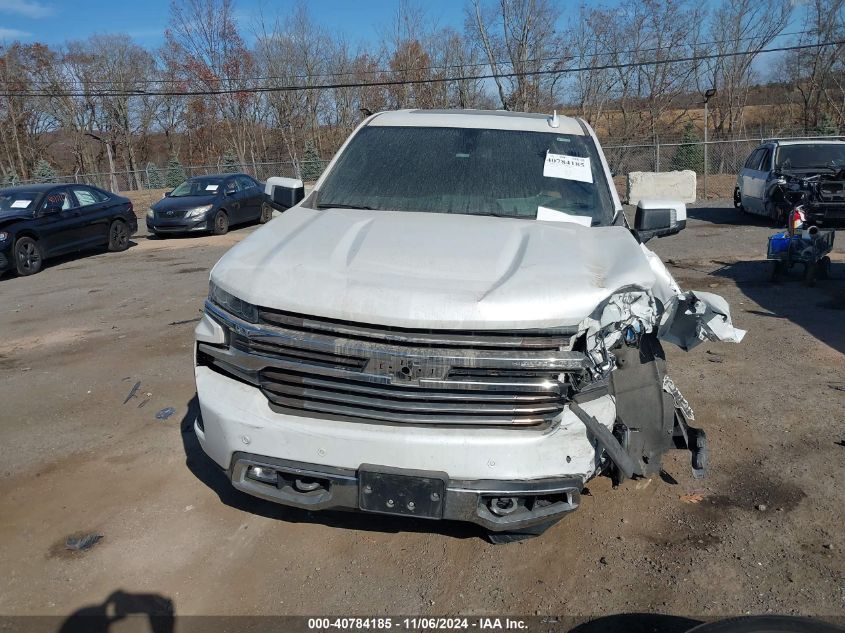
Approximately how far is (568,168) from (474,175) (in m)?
0.59

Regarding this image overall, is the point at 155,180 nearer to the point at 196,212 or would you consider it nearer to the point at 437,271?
the point at 196,212

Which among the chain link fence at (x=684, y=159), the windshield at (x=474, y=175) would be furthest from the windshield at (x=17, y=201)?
the chain link fence at (x=684, y=159)

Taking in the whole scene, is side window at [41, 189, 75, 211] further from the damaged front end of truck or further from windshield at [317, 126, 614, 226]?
the damaged front end of truck

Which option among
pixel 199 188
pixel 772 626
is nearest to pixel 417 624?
pixel 772 626

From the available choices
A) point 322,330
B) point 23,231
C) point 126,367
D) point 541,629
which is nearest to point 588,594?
point 541,629

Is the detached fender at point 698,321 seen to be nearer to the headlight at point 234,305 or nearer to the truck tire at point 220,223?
the headlight at point 234,305

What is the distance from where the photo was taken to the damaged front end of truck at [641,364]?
9.25ft

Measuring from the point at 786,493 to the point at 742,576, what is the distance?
0.91 meters

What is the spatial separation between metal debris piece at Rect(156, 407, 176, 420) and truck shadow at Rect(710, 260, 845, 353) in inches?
223

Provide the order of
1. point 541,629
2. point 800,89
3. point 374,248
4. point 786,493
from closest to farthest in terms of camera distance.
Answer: point 541,629, point 374,248, point 786,493, point 800,89

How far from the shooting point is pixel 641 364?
3.10 metres

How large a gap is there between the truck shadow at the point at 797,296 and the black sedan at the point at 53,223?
11.5m

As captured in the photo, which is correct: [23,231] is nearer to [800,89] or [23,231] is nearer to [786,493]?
[786,493]

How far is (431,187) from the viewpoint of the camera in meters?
4.18
